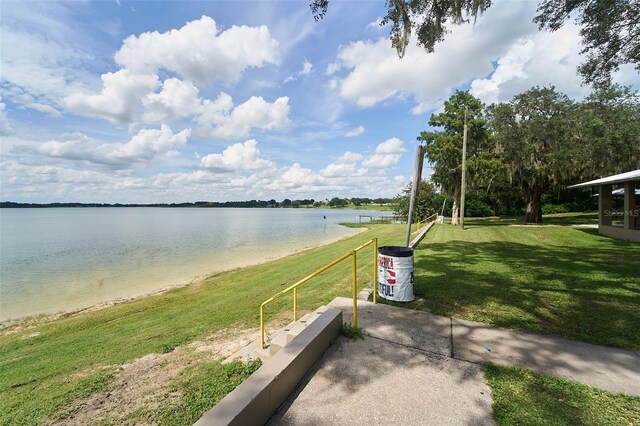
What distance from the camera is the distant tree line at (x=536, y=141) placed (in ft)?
67.9

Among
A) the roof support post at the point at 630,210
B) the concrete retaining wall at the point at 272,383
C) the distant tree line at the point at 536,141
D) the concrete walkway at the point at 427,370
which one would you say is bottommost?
the concrete walkway at the point at 427,370

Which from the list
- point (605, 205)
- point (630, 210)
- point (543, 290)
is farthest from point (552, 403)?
point (605, 205)

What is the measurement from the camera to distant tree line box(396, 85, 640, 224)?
20688 millimetres

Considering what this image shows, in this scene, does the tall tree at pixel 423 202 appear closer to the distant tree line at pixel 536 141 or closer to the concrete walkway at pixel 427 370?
the distant tree line at pixel 536 141

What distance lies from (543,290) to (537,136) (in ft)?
65.2

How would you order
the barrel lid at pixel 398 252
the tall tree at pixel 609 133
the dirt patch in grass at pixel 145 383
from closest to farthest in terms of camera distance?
the dirt patch in grass at pixel 145 383, the barrel lid at pixel 398 252, the tall tree at pixel 609 133

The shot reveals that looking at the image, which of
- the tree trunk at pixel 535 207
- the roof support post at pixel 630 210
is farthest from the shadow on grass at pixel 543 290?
the tree trunk at pixel 535 207

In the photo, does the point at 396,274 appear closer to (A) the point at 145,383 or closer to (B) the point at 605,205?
(A) the point at 145,383

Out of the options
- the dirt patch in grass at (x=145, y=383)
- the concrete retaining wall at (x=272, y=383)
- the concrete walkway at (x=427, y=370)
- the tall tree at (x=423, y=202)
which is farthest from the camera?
the tall tree at (x=423, y=202)

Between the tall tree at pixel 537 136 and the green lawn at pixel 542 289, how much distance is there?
11.3 metres

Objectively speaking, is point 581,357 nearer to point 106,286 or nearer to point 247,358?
point 247,358

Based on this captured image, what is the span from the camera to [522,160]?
70.7 feet

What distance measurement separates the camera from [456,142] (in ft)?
71.0

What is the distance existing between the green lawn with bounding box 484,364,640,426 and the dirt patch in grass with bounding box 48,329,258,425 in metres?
3.23
